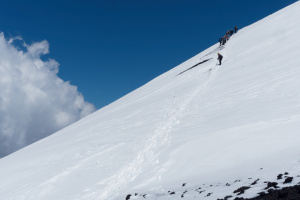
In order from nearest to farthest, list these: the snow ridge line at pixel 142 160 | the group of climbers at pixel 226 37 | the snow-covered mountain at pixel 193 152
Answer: the snow-covered mountain at pixel 193 152 → the snow ridge line at pixel 142 160 → the group of climbers at pixel 226 37

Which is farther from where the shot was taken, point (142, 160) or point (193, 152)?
point (142, 160)

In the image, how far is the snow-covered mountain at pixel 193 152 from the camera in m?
7.41

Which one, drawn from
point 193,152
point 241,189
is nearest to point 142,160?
point 193,152

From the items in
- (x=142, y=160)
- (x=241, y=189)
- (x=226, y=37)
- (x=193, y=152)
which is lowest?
(x=241, y=189)

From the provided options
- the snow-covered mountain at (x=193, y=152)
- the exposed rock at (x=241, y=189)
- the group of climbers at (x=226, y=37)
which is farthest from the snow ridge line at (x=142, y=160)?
the group of climbers at (x=226, y=37)

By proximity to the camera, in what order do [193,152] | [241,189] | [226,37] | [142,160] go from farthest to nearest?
[226,37], [142,160], [193,152], [241,189]

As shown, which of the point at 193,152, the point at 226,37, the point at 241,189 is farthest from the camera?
the point at 226,37

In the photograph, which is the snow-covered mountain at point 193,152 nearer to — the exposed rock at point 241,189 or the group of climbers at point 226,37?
the exposed rock at point 241,189

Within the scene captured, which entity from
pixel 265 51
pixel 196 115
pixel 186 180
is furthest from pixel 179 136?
pixel 265 51

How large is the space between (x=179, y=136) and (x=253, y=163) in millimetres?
4691

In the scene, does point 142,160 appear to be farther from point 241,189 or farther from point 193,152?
point 241,189

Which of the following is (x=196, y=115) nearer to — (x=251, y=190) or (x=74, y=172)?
(x=74, y=172)

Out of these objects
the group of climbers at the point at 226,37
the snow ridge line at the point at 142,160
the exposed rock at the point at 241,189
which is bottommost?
the exposed rock at the point at 241,189

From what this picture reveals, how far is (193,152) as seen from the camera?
9.70 meters
